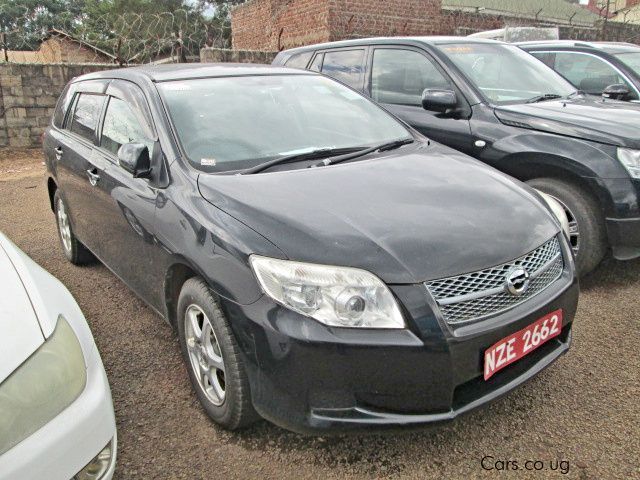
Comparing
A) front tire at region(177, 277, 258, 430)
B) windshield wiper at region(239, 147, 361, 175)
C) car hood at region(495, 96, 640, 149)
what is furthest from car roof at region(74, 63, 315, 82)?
car hood at region(495, 96, 640, 149)

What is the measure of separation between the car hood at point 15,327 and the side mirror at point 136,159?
897mm

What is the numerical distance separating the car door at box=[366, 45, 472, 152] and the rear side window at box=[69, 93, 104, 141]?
94.3 inches

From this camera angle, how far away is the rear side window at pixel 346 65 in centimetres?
520

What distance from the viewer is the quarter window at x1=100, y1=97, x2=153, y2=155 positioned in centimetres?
305

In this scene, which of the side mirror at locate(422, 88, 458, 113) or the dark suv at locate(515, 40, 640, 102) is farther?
the dark suv at locate(515, 40, 640, 102)

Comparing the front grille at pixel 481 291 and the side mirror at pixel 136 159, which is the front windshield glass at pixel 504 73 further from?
the side mirror at pixel 136 159

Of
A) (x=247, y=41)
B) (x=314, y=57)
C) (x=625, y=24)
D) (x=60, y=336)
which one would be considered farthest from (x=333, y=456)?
(x=625, y=24)

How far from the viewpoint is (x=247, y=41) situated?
16.8 m

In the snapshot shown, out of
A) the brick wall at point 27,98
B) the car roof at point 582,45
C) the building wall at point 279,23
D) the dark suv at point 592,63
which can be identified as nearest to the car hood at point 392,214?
the dark suv at point 592,63

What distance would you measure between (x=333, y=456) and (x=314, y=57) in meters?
4.40

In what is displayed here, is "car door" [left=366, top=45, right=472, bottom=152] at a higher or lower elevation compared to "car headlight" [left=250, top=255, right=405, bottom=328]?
higher

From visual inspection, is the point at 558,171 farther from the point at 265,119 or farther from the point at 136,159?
the point at 136,159

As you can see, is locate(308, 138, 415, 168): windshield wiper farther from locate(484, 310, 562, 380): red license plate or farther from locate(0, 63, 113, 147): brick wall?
locate(0, 63, 113, 147): brick wall

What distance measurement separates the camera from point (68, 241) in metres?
4.53
